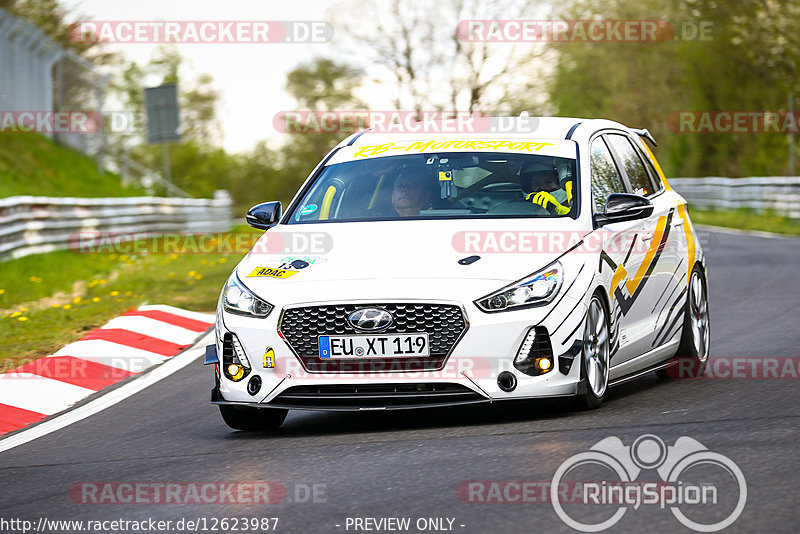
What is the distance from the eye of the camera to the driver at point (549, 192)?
7938 mm

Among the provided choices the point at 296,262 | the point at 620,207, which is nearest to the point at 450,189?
the point at 620,207

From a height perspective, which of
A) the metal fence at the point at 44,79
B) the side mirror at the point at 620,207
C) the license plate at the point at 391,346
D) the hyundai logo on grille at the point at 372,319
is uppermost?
the metal fence at the point at 44,79

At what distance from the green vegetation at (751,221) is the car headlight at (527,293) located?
22.9 meters

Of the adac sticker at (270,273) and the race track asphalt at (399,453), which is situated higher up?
the adac sticker at (270,273)

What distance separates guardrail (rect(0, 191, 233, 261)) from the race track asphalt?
1194 cm

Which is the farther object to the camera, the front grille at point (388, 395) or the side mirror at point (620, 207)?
the side mirror at point (620, 207)

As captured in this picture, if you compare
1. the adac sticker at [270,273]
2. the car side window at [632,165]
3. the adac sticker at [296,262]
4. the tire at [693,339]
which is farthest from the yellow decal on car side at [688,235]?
the adac sticker at [270,273]

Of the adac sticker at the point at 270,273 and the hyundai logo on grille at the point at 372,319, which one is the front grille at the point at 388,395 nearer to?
the hyundai logo on grille at the point at 372,319

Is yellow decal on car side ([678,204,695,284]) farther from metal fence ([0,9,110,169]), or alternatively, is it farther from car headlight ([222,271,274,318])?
metal fence ([0,9,110,169])

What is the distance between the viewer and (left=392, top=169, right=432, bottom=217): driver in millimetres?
8117

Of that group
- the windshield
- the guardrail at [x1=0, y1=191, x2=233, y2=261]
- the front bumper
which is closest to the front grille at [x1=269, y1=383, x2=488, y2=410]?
the front bumper

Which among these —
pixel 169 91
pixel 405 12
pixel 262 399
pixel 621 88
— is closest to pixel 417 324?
pixel 262 399

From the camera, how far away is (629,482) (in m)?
5.44

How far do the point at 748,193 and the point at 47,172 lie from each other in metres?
18.6
